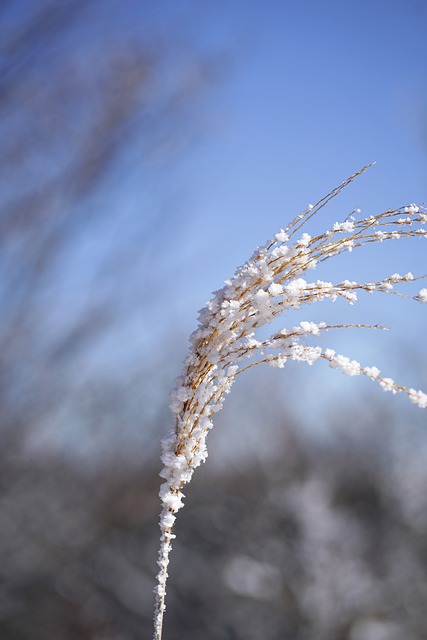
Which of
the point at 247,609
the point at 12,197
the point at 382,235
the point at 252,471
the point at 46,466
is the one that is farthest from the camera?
the point at 252,471

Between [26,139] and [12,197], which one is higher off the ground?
[26,139]

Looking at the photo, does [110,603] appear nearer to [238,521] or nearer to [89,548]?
[89,548]

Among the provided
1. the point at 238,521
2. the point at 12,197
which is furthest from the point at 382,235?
the point at 238,521

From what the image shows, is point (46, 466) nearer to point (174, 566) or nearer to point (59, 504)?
point (59, 504)

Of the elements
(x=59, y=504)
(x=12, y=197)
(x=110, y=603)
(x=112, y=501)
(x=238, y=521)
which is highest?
(x=12, y=197)

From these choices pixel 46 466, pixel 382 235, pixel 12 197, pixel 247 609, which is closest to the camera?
pixel 382 235

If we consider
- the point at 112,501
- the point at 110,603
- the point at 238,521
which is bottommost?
the point at 110,603

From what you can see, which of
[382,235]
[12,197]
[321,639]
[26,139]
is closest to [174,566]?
[321,639]

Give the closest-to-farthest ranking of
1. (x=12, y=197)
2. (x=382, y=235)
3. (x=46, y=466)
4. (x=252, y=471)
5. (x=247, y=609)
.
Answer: (x=382, y=235), (x=12, y=197), (x=46, y=466), (x=247, y=609), (x=252, y=471)

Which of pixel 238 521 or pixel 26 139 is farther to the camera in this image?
pixel 238 521
